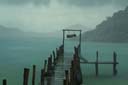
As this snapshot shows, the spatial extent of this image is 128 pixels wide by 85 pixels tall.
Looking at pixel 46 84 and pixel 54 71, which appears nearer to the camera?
pixel 46 84

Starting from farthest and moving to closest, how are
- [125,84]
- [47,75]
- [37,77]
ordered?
1. [37,77]
2. [125,84]
3. [47,75]

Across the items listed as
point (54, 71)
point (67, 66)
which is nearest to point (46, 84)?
point (54, 71)

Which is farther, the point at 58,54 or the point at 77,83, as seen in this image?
the point at 58,54

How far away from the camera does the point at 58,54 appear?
A: 3919cm

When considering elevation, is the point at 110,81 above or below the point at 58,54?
below

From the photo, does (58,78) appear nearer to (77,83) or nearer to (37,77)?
(77,83)

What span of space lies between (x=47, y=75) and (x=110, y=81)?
15730mm

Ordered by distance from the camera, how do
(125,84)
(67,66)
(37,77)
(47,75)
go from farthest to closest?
(37,77)
(125,84)
(67,66)
(47,75)

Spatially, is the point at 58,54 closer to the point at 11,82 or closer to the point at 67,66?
the point at 11,82

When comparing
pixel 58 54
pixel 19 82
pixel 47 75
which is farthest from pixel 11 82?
pixel 47 75

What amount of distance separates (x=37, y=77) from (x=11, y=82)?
126 inches

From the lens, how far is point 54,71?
27953mm

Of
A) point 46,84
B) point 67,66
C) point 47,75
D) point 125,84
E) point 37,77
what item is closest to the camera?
point 46,84

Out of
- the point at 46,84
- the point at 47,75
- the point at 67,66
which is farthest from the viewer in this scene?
the point at 67,66
